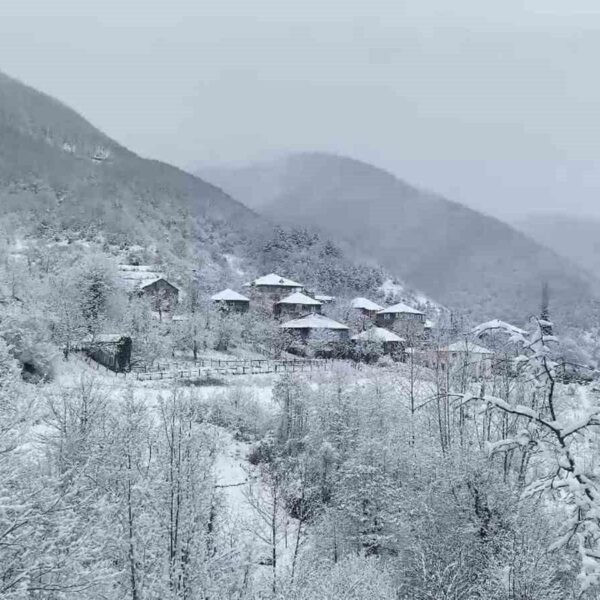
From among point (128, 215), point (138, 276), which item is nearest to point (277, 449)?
point (138, 276)

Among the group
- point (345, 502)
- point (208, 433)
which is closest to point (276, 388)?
point (208, 433)

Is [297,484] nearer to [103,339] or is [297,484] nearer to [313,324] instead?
[103,339]

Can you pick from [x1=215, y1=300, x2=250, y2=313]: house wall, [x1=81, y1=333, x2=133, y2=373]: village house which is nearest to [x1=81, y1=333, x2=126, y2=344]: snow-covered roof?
[x1=81, y1=333, x2=133, y2=373]: village house

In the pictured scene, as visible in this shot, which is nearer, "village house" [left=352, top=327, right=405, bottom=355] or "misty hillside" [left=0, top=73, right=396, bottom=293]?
"village house" [left=352, top=327, right=405, bottom=355]

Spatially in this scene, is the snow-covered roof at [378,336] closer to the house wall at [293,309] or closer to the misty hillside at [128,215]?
the house wall at [293,309]

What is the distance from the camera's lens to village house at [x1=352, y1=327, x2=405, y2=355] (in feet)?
210

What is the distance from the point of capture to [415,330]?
68.7m

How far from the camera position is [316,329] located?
6562cm

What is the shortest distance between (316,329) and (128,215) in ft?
241

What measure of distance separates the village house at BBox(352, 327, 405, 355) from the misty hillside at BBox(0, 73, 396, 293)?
128 feet

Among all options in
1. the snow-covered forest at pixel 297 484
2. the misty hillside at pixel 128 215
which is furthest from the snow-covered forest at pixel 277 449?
the misty hillside at pixel 128 215

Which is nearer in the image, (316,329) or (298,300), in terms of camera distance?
(316,329)

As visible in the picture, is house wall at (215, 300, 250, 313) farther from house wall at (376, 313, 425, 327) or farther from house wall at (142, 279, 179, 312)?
house wall at (376, 313, 425, 327)

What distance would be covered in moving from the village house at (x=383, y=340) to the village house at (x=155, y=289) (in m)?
22.9
